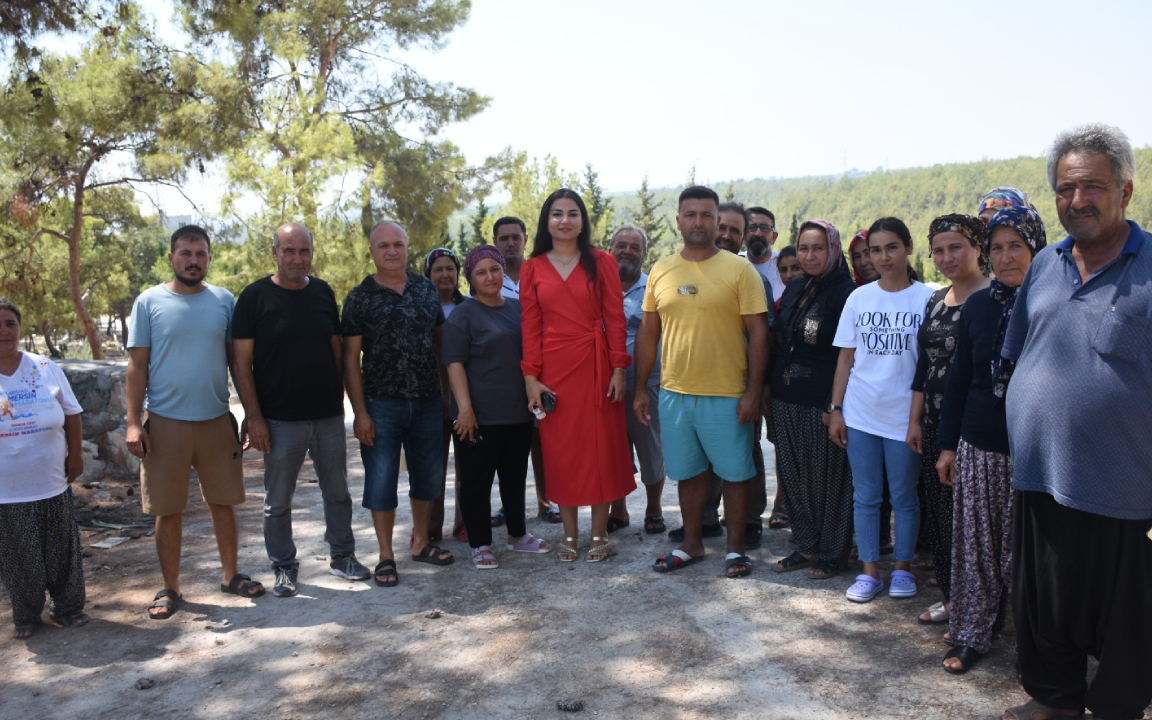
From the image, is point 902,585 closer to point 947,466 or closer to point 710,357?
point 947,466

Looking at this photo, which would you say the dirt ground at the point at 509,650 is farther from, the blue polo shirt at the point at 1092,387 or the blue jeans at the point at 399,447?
the blue polo shirt at the point at 1092,387

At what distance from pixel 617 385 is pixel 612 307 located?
444 millimetres

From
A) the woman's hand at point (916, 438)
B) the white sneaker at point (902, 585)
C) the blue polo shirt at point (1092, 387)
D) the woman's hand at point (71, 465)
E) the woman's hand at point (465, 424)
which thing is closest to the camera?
the blue polo shirt at point (1092, 387)

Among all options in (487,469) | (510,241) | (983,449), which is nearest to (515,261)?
(510,241)

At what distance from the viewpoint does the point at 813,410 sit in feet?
14.3

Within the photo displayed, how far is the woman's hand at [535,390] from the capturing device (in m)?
4.61

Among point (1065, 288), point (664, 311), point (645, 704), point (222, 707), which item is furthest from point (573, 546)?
point (1065, 288)

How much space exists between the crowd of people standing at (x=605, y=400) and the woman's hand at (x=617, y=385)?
0.02 m

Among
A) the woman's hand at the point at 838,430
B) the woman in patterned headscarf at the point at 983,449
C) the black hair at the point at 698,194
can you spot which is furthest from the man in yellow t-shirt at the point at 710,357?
the woman in patterned headscarf at the point at 983,449

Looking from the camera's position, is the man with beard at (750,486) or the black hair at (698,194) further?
the man with beard at (750,486)

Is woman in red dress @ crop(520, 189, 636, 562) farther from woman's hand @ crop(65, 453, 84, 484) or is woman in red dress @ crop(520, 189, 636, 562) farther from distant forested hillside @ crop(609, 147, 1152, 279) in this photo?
distant forested hillside @ crop(609, 147, 1152, 279)

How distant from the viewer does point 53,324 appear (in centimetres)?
2405

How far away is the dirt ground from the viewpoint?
309cm

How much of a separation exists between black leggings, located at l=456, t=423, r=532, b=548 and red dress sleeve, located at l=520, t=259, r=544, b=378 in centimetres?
40
